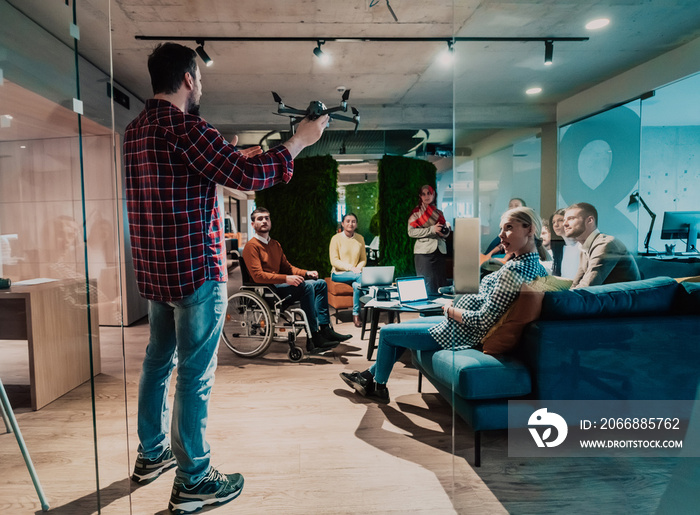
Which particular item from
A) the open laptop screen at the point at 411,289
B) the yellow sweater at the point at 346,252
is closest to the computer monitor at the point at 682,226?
the open laptop screen at the point at 411,289

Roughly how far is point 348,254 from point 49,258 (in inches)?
141

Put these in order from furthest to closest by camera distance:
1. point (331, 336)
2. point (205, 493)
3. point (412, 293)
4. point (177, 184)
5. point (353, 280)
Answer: point (353, 280)
point (331, 336)
point (412, 293)
point (205, 493)
point (177, 184)

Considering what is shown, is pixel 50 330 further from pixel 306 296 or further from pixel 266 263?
pixel 306 296

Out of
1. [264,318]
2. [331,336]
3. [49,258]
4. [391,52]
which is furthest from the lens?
[391,52]

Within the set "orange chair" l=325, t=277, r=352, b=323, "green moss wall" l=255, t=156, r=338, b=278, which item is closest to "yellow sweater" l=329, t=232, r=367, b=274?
"orange chair" l=325, t=277, r=352, b=323

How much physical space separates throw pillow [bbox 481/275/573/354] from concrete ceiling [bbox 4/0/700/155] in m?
0.72

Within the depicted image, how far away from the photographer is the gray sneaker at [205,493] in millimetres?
1623

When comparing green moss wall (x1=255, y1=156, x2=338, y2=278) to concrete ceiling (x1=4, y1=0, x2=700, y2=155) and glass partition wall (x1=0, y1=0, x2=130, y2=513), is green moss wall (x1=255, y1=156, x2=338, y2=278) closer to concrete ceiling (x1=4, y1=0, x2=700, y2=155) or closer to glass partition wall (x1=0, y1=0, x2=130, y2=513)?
concrete ceiling (x1=4, y1=0, x2=700, y2=155)

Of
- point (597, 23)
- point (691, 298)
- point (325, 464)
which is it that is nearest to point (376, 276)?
point (325, 464)

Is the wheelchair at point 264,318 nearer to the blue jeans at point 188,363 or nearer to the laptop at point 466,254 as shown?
the blue jeans at point 188,363

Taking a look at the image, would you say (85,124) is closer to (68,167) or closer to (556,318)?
(68,167)

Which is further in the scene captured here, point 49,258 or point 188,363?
point 49,258

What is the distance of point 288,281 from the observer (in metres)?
3.60

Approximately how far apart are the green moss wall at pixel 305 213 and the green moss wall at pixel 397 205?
78 centimetres
